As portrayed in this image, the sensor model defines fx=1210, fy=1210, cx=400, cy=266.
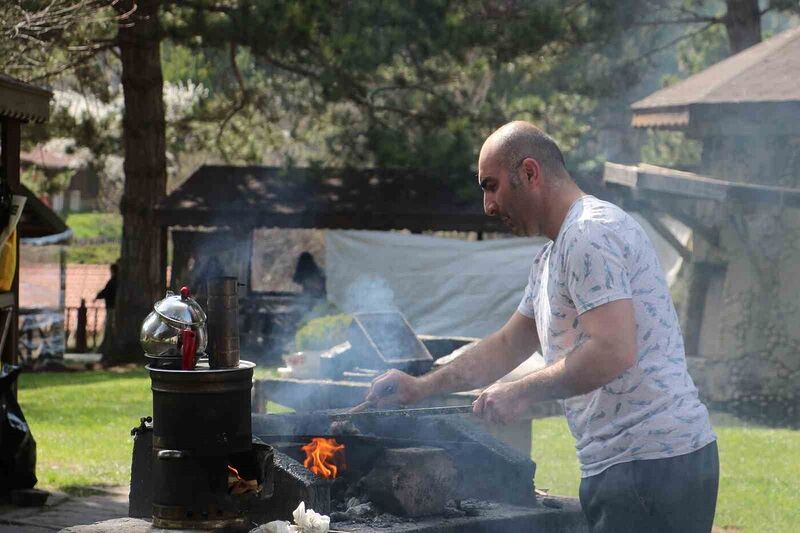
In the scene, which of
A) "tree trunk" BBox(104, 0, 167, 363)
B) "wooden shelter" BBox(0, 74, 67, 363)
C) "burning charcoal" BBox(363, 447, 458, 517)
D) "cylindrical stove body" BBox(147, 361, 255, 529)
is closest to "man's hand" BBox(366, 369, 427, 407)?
"cylindrical stove body" BBox(147, 361, 255, 529)

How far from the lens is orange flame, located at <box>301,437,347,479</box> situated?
561 centimetres

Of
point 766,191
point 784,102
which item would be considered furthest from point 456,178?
point 766,191

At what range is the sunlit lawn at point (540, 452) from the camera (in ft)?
30.1

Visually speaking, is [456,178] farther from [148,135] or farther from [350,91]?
[148,135]

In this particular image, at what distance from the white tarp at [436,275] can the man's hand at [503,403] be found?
15740 millimetres

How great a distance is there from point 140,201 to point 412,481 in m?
15.7

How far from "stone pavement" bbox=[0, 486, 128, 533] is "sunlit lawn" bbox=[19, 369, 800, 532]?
51cm

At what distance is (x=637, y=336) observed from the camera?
3.83m

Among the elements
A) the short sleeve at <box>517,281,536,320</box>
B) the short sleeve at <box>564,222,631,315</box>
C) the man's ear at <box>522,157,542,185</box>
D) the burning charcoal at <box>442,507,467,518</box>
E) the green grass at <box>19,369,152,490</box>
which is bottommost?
the green grass at <box>19,369,152,490</box>

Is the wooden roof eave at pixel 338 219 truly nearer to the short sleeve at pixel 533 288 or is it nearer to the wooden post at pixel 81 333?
the wooden post at pixel 81 333

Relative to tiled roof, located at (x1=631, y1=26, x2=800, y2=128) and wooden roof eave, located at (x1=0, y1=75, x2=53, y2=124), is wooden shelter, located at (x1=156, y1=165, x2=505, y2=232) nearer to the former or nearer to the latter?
tiled roof, located at (x1=631, y1=26, x2=800, y2=128)

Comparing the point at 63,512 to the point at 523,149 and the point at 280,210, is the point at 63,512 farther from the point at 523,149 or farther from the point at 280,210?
the point at 280,210

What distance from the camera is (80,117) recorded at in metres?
22.3

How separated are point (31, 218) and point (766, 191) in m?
6.88
